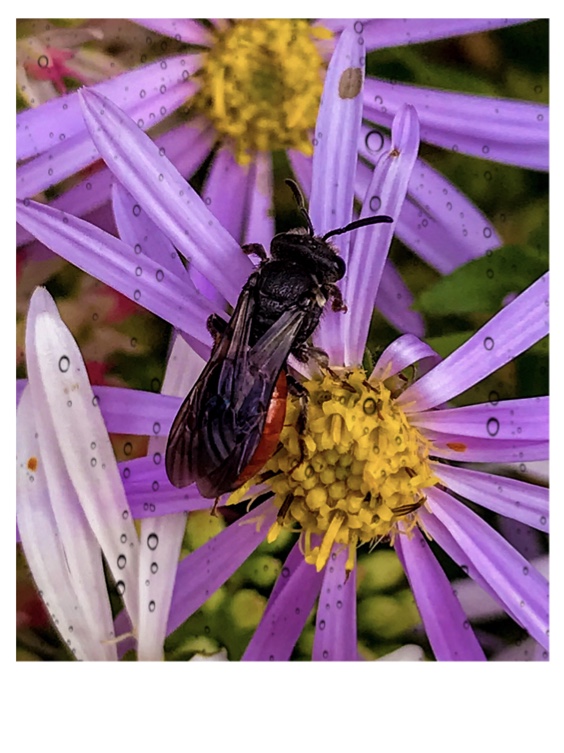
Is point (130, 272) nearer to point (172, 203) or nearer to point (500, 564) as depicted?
point (172, 203)

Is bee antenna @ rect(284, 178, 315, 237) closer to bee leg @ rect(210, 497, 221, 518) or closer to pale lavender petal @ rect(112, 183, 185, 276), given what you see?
pale lavender petal @ rect(112, 183, 185, 276)

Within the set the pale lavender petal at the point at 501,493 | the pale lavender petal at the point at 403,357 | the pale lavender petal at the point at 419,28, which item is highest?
the pale lavender petal at the point at 419,28

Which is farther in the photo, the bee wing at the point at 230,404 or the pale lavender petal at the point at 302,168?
the pale lavender petal at the point at 302,168

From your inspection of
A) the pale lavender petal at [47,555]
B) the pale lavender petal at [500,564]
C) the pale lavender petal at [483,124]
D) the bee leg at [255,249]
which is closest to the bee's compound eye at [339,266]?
the bee leg at [255,249]

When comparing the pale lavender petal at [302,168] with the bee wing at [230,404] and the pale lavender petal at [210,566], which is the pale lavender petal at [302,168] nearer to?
the bee wing at [230,404]

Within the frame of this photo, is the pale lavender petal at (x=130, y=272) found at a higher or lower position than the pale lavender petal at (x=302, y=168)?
lower
